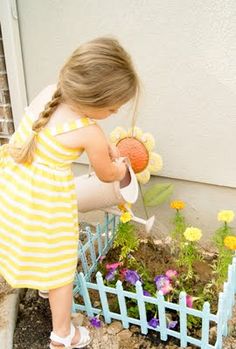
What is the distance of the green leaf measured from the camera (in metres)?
2.24

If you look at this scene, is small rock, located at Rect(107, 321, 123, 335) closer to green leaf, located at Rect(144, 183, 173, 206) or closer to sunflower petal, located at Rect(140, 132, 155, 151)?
green leaf, located at Rect(144, 183, 173, 206)

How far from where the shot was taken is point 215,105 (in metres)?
2.07

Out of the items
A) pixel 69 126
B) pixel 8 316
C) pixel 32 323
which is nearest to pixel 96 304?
pixel 32 323

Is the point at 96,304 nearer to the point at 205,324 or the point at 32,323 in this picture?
→ the point at 32,323

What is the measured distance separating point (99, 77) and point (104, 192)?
647 mm

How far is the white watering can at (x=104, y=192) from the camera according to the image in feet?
5.96

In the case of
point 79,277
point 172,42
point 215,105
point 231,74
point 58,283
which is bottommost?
point 79,277

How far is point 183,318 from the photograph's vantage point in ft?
5.61

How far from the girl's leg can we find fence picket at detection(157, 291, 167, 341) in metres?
0.37

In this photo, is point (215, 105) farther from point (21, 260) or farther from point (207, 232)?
point (21, 260)

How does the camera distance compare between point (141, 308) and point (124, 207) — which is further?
point (124, 207)

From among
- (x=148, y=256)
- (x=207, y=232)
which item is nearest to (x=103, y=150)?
(x=148, y=256)

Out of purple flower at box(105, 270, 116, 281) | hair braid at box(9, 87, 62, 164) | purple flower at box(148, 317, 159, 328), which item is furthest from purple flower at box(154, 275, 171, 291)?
hair braid at box(9, 87, 62, 164)

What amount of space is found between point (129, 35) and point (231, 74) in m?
0.57
